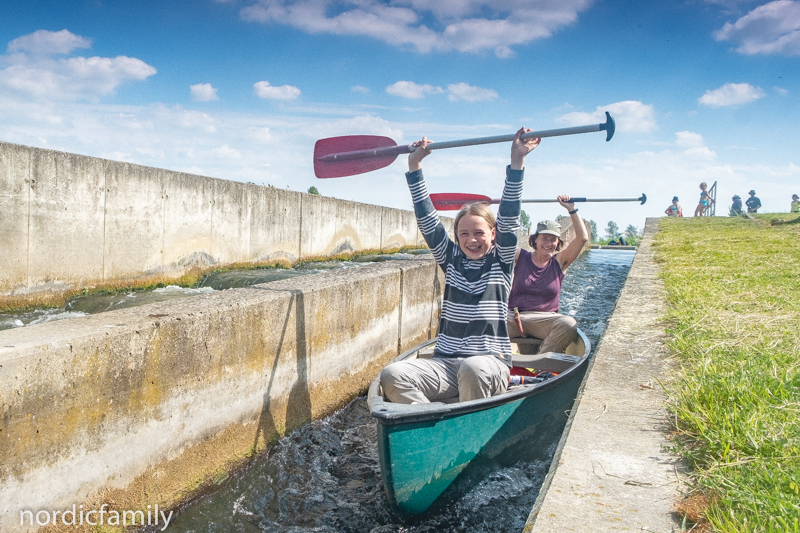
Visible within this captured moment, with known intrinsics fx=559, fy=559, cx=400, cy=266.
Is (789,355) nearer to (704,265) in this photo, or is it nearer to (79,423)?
(79,423)

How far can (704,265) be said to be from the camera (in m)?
9.70

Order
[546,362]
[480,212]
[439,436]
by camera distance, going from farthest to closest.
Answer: [546,362]
[480,212]
[439,436]

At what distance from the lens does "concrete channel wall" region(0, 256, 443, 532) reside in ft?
9.09

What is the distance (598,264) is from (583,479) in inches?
789

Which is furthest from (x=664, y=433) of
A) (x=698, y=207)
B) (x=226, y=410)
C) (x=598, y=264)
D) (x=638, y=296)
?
(x=698, y=207)

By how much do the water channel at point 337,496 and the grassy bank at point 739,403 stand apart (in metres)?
1.38

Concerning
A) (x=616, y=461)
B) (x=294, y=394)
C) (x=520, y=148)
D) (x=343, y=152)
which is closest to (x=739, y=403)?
(x=616, y=461)

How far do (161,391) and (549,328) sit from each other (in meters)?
3.89

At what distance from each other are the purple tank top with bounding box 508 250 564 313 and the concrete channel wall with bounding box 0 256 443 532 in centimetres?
197

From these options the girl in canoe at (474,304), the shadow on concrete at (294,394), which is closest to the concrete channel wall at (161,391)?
the shadow on concrete at (294,394)

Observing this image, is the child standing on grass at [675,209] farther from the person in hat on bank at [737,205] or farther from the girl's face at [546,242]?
the girl's face at [546,242]

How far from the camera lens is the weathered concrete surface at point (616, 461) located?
2.06 metres

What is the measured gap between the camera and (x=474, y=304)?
3.86 m

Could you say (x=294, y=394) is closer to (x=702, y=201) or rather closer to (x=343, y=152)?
(x=343, y=152)
